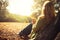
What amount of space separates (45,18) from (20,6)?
0.99 ft

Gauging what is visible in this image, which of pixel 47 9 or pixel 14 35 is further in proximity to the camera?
pixel 14 35

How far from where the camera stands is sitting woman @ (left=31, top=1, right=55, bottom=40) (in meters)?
1.78

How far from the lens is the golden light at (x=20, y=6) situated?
1.95 meters

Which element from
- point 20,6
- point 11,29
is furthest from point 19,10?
point 11,29

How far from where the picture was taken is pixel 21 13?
1.93 m

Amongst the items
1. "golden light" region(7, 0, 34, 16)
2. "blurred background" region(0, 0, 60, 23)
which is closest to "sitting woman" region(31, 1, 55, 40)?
"blurred background" region(0, 0, 60, 23)

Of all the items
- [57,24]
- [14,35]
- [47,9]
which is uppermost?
[47,9]

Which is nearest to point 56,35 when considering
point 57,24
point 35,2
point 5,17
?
point 57,24

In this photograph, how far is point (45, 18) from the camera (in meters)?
1.82

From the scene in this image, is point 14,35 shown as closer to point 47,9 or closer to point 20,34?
point 20,34

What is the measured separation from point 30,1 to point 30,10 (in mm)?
87

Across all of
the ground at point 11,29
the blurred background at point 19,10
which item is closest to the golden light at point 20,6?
the blurred background at point 19,10

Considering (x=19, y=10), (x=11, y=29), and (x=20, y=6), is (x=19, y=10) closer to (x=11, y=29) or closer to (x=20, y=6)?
(x=20, y=6)

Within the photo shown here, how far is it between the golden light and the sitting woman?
0.57 feet
